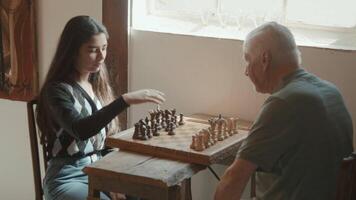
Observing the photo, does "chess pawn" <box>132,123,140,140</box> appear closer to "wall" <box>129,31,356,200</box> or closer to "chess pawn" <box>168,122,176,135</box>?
"chess pawn" <box>168,122,176,135</box>

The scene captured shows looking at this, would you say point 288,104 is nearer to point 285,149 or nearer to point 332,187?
point 285,149

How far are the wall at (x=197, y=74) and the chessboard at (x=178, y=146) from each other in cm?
35

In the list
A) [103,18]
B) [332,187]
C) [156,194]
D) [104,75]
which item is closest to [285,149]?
[332,187]

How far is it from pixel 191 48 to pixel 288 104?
1.05m

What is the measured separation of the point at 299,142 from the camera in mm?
1685

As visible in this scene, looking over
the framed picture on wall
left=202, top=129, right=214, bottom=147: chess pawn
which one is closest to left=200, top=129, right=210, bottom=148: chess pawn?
left=202, top=129, right=214, bottom=147: chess pawn

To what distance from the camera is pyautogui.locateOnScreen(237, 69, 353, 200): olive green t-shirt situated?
1672mm

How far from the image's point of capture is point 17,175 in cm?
322

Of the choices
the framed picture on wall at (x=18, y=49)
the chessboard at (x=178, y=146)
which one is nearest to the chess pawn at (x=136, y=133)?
the chessboard at (x=178, y=146)

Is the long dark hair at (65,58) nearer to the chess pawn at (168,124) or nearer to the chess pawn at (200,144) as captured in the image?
the chess pawn at (168,124)

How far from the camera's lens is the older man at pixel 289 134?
5.50 ft

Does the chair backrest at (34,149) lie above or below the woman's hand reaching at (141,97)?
below

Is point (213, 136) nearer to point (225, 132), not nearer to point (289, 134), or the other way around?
point (225, 132)

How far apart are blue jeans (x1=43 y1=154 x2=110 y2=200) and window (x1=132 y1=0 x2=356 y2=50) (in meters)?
0.77
